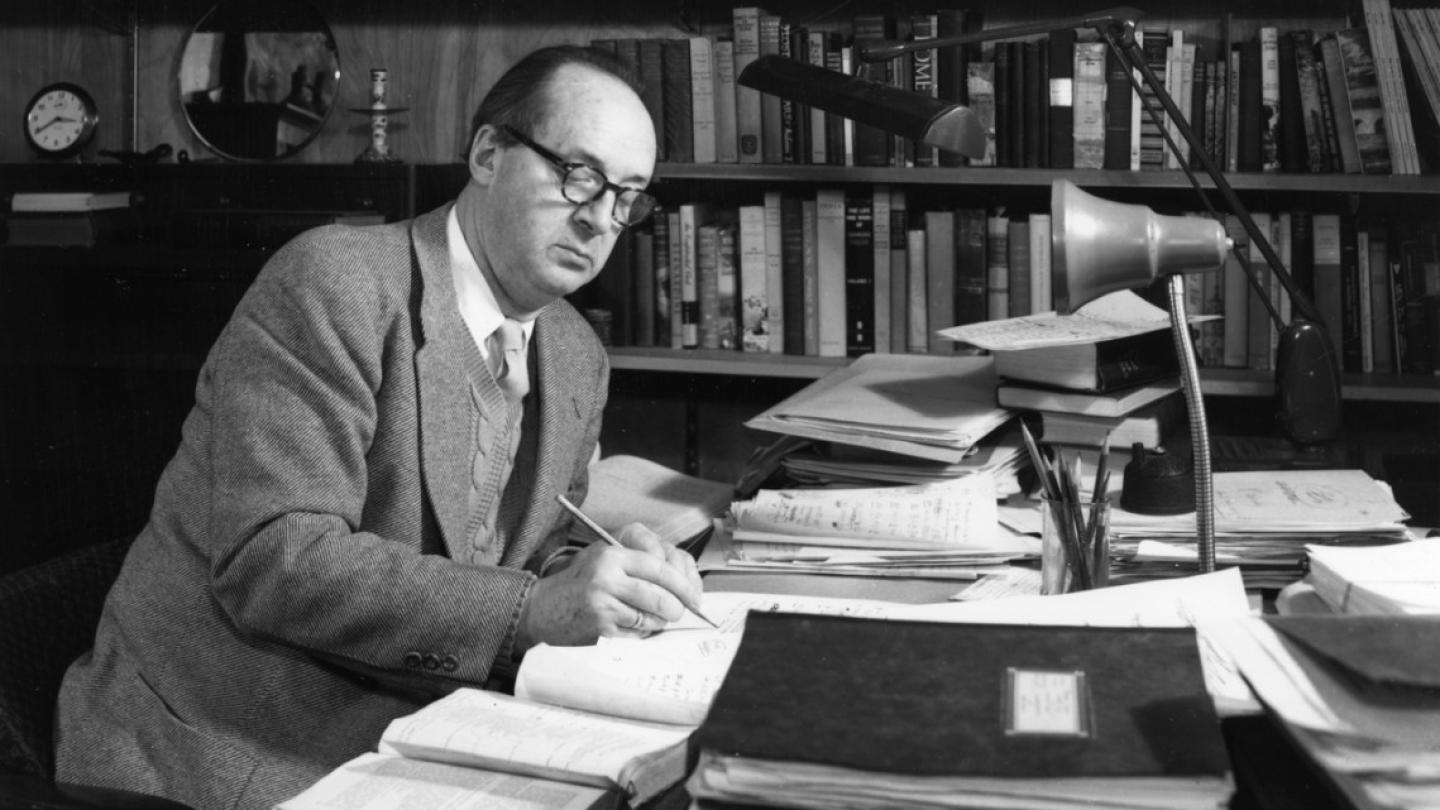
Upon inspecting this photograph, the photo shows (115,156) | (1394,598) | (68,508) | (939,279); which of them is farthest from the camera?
(68,508)

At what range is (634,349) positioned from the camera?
2760 millimetres

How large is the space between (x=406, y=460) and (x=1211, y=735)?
3.16 ft

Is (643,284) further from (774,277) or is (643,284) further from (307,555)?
(307,555)

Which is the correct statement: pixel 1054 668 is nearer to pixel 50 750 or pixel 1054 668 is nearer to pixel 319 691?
pixel 319 691

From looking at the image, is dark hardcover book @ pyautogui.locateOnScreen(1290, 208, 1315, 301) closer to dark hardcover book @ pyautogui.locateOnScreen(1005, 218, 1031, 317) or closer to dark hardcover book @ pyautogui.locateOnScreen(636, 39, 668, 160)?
dark hardcover book @ pyautogui.locateOnScreen(1005, 218, 1031, 317)

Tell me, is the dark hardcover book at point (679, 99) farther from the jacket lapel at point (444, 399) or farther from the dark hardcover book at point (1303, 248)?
the jacket lapel at point (444, 399)

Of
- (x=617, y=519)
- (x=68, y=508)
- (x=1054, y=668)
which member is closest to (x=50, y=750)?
(x=617, y=519)

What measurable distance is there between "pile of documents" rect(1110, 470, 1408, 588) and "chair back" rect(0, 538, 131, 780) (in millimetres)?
992

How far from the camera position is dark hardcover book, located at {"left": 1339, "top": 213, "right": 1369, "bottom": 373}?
8.02 ft

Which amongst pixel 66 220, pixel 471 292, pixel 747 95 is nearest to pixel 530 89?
pixel 471 292

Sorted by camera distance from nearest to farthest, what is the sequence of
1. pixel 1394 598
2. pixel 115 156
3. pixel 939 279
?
pixel 1394 598
pixel 939 279
pixel 115 156

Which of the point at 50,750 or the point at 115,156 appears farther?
the point at 115,156

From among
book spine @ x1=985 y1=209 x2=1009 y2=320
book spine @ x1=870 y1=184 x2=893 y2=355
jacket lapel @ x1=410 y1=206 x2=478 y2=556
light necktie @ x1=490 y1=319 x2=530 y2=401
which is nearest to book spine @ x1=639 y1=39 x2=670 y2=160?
book spine @ x1=870 y1=184 x2=893 y2=355

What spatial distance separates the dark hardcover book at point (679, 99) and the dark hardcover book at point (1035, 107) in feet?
2.00
